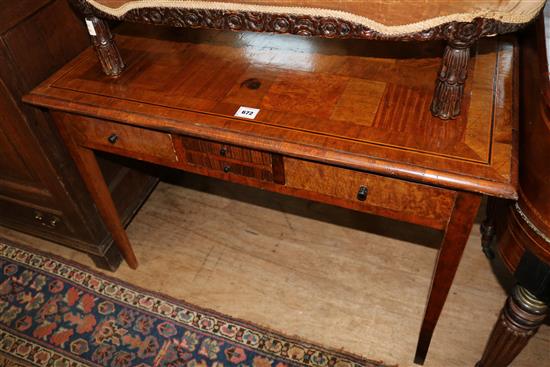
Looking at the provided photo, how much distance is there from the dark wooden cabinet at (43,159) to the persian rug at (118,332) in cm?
17

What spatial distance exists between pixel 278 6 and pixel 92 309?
1391 mm

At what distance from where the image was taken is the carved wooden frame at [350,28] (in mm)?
1004

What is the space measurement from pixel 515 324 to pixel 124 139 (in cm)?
123

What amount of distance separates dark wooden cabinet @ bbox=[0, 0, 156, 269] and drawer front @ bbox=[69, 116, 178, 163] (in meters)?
0.18

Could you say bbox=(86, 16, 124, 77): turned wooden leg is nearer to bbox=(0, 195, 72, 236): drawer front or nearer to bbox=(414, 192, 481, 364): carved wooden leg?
bbox=(0, 195, 72, 236): drawer front

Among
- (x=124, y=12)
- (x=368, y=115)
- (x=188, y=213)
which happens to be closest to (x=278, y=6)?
→ (x=368, y=115)

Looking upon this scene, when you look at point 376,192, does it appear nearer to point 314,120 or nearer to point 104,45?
point 314,120

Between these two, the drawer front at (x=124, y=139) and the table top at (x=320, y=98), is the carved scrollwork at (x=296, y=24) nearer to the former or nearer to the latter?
the table top at (x=320, y=98)

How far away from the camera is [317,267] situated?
1.95 meters

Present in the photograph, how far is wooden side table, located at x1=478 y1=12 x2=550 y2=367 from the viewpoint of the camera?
1.01m

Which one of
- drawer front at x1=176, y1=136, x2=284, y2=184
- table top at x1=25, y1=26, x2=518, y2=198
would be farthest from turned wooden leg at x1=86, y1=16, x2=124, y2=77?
drawer front at x1=176, y1=136, x2=284, y2=184

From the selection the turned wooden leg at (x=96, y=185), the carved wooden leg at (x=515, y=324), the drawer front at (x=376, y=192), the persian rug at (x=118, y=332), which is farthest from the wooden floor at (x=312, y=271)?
the drawer front at (x=376, y=192)

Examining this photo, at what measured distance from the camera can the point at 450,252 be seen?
1.23 meters

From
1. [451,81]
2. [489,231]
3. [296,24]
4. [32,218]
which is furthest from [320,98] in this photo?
[32,218]
